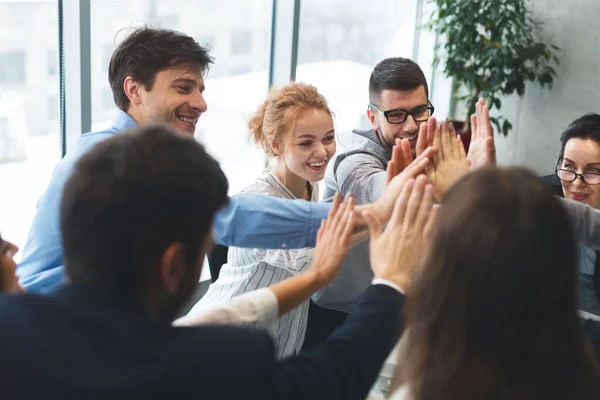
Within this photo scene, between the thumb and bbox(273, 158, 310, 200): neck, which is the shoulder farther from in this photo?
the thumb

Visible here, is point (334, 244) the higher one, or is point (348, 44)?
point (348, 44)

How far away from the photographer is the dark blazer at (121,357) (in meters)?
0.95

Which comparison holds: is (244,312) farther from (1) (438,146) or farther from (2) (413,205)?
(1) (438,146)

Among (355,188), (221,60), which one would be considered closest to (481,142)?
(355,188)

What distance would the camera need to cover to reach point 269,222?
6.39 ft

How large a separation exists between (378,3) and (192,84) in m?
3.27

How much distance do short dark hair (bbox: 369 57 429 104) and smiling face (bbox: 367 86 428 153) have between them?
0.02m

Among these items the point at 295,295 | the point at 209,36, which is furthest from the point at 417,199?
the point at 209,36

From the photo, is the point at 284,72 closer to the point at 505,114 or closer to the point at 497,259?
the point at 505,114

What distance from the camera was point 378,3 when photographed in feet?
17.3

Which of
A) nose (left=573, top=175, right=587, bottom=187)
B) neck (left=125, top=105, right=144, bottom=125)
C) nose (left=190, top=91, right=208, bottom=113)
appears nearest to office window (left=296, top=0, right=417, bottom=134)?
nose (left=573, top=175, right=587, bottom=187)

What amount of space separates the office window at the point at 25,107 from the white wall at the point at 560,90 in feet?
11.0

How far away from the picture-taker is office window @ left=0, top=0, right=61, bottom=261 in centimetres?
343

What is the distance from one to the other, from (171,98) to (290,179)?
52 cm
